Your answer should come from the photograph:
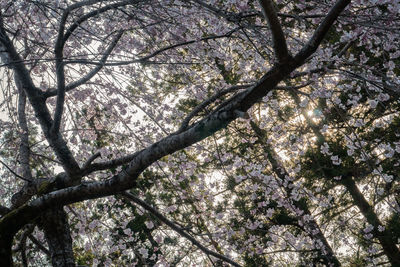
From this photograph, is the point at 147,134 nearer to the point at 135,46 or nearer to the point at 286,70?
the point at 135,46

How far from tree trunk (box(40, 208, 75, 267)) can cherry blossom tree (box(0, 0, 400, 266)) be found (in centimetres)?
1

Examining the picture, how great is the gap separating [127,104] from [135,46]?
0.87 meters

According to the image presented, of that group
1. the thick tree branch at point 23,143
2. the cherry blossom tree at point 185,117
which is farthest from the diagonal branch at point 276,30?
the thick tree branch at point 23,143

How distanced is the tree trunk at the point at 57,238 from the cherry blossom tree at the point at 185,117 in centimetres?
1

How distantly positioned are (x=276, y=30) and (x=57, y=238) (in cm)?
250

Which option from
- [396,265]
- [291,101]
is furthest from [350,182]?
[291,101]

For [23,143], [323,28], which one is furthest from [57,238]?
[323,28]

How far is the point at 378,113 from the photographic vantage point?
241 inches

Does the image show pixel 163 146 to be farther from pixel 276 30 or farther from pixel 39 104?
pixel 39 104

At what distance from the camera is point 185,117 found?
2.63 metres

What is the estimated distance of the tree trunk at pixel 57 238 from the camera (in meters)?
2.69

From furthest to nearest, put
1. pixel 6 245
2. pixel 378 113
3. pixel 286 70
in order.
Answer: pixel 378 113, pixel 6 245, pixel 286 70

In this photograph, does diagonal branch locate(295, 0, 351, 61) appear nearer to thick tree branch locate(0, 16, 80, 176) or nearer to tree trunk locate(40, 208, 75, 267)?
thick tree branch locate(0, 16, 80, 176)

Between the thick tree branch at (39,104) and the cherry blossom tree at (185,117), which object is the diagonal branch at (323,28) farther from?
the thick tree branch at (39,104)
